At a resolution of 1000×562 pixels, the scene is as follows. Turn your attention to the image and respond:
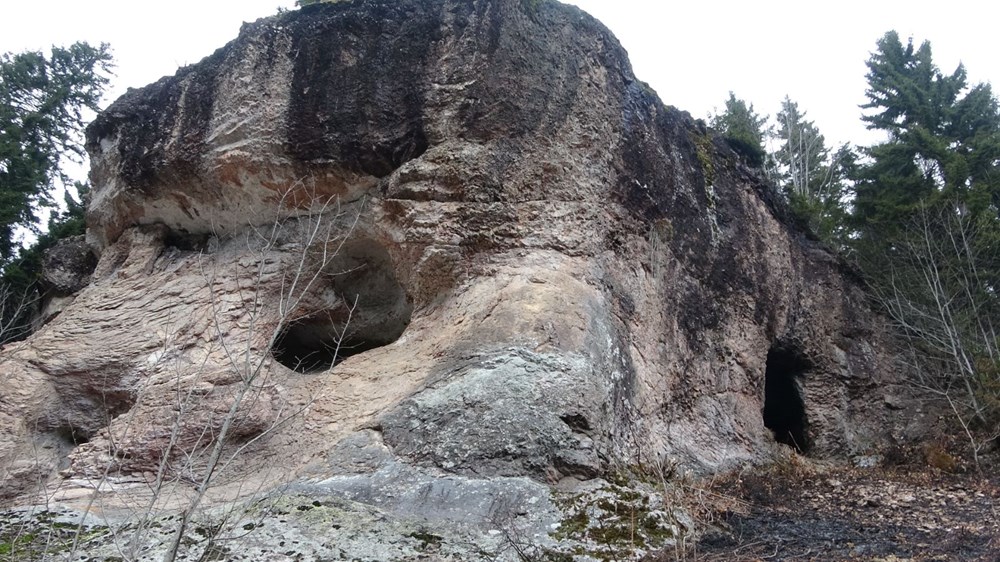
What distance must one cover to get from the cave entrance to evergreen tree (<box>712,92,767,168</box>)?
12.2 feet

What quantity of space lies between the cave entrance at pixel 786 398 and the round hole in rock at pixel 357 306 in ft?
20.3

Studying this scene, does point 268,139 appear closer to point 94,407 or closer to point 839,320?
point 94,407

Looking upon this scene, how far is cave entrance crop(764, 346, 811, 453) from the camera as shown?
1225 centimetres

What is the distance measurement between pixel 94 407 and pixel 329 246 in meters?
3.65

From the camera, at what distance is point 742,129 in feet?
57.8

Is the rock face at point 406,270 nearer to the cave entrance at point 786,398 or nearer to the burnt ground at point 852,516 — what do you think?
the cave entrance at point 786,398

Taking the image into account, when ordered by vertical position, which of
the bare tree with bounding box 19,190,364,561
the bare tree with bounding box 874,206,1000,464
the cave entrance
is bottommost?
the bare tree with bounding box 19,190,364,561

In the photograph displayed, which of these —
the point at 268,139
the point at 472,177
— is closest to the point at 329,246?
the point at 268,139

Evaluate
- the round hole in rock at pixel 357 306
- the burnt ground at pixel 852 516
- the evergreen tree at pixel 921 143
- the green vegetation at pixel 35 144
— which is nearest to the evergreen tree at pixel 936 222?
the evergreen tree at pixel 921 143

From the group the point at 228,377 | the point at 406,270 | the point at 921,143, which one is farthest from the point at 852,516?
the point at 921,143

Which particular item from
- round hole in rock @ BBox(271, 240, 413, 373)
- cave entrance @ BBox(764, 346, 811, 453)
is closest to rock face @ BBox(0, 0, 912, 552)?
round hole in rock @ BBox(271, 240, 413, 373)

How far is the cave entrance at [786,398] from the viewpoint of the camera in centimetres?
1225

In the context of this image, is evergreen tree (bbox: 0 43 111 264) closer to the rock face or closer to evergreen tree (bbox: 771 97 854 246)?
the rock face

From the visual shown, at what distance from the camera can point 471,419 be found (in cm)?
676
